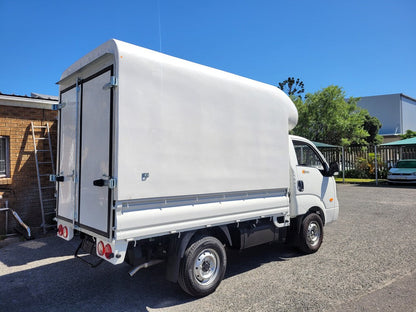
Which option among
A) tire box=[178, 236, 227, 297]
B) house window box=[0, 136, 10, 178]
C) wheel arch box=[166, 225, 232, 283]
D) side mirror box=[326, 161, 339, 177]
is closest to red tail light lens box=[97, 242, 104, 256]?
wheel arch box=[166, 225, 232, 283]

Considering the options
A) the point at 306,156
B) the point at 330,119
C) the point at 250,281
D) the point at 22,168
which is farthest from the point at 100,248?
the point at 330,119

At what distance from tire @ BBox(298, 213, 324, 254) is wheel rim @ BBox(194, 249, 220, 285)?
6.89ft

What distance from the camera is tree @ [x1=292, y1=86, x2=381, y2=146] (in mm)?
22844

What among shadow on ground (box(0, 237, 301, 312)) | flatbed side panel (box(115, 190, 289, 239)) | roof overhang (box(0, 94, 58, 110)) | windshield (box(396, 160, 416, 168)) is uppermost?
roof overhang (box(0, 94, 58, 110))

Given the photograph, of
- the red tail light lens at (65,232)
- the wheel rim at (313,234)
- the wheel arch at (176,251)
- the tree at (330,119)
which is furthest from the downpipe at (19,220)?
the tree at (330,119)

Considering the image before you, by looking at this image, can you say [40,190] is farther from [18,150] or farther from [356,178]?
[356,178]

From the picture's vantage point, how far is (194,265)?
412 centimetres

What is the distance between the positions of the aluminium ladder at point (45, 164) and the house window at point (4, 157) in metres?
0.62

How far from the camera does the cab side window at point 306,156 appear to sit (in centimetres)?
613

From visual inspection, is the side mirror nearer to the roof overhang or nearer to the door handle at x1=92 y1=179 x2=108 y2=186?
the door handle at x1=92 y1=179 x2=108 y2=186

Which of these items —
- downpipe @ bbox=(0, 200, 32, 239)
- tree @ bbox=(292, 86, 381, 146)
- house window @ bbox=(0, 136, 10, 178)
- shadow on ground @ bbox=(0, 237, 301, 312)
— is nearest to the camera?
shadow on ground @ bbox=(0, 237, 301, 312)

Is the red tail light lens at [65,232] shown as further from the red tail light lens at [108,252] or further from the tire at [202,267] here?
the tire at [202,267]

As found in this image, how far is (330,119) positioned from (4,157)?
68.2ft

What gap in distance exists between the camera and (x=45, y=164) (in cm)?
809
